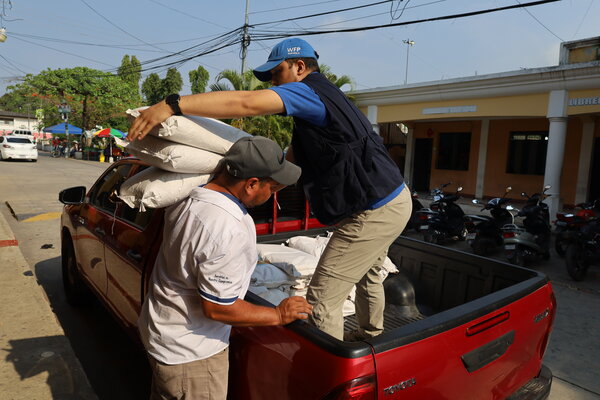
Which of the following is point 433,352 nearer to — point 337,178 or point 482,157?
point 337,178

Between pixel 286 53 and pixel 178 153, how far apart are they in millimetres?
723

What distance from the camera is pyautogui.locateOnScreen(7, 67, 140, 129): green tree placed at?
37.3 m

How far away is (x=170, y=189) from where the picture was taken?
1.77 meters

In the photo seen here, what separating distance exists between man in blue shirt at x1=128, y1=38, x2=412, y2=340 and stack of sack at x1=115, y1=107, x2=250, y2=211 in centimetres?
28

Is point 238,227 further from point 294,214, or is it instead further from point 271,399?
point 294,214

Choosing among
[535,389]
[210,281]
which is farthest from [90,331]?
[535,389]

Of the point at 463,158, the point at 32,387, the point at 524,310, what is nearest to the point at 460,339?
the point at 524,310

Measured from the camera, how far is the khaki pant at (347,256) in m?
1.93

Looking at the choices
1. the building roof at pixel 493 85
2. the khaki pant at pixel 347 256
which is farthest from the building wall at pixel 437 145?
the khaki pant at pixel 347 256

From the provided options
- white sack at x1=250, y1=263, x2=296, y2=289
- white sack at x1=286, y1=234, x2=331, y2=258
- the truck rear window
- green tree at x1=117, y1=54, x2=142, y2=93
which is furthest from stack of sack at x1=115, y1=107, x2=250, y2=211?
green tree at x1=117, y1=54, x2=142, y2=93

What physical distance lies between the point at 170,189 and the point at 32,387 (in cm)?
182

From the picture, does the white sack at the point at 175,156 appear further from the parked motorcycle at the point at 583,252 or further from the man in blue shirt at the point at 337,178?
the parked motorcycle at the point at 583,252

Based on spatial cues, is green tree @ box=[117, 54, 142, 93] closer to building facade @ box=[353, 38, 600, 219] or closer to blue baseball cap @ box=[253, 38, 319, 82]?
building facade @ box=[353, 38, 600, 219]

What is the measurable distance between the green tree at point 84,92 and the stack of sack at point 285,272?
37730 millimetres
